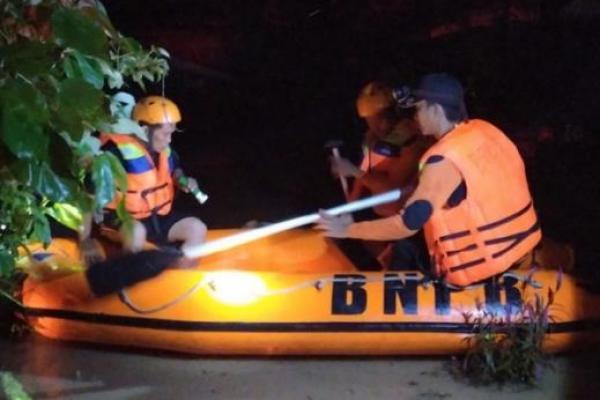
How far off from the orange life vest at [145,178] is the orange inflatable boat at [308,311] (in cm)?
73

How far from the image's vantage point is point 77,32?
7.49 feet

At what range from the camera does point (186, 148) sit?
46.1 feet

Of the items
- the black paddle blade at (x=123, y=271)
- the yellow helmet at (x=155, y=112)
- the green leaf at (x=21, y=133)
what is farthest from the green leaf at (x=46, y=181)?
the yellow helmet at (x=155, y=112)

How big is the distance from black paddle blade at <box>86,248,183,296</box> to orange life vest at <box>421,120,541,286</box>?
1519mm

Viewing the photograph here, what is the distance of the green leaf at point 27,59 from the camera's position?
7.25 ft

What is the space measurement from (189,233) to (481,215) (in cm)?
188

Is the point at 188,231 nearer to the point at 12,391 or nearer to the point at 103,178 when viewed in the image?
the point at 12,391

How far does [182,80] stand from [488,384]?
12.6 m

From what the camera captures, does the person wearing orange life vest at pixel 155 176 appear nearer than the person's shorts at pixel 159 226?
Yes

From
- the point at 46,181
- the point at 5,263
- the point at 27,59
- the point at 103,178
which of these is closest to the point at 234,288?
the point at 5,263

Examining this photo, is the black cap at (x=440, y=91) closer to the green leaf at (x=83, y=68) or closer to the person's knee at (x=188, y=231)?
the person's knee at (x=188, y=231)

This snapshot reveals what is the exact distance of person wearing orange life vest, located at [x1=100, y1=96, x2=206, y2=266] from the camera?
5629 mm

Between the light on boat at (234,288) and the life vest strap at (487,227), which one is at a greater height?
the life vest strap at (487,227)

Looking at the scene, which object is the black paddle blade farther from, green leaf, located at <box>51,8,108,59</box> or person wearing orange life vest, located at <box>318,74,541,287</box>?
green leaf, located at <box>51,8,108,59</box>
